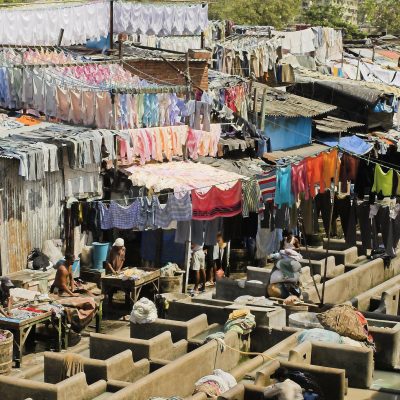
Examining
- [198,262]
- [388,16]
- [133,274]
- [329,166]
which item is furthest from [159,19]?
[388,16]

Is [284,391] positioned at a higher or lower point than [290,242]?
higher

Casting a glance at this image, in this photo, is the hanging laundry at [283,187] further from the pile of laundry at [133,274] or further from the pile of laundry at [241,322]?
the pile of laundry at [241,322]

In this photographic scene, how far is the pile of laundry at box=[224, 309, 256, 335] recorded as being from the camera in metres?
15.5

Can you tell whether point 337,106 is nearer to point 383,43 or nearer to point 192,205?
point 192,205

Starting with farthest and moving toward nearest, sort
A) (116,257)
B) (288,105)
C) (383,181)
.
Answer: (288,105)
(383,181)
(116,257)

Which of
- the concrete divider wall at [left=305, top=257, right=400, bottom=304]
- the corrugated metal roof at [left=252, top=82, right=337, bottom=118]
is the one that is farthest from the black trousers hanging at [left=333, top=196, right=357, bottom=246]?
the corrugated metal roof at [left=252, top=82, right=337, bottom=118]

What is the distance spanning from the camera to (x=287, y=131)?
29.5 meters

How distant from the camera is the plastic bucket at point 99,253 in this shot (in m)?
21.0

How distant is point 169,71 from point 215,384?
15614 millimetres

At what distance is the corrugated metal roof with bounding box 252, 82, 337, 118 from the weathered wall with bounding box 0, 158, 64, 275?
9491mm

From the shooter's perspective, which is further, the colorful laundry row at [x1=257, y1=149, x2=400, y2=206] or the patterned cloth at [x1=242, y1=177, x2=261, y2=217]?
the colorful laundry row at [x1=257, y1=149, x2=400, y2=206]

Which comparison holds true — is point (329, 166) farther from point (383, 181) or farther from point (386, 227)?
point (386, 227)

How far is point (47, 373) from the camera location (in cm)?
1390

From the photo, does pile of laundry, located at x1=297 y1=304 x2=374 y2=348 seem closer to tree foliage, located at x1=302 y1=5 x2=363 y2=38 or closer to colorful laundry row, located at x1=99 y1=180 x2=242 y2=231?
colorful laundry row, located at x1=99 y1=180 x2=242 y2=231
